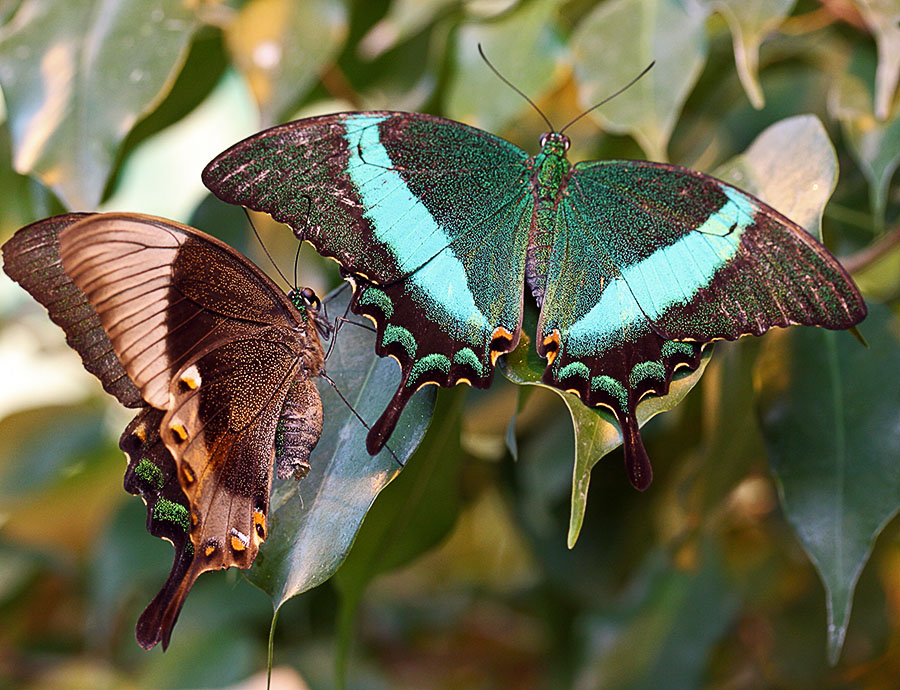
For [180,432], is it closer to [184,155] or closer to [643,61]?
[184,155]

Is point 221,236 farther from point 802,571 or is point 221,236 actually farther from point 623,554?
point 802,571

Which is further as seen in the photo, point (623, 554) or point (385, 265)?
point (623, 554)

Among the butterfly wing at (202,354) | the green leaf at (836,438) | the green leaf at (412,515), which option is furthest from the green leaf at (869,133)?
the butterfly wing at (202,354)

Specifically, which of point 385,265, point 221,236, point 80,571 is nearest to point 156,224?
point 385,265

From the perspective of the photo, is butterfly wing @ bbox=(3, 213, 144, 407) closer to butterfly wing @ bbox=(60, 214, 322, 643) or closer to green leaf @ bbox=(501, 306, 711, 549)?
butterfly wing @ bbox=(60, 214, 322, 643)

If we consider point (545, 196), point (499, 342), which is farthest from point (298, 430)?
point (545, 196)

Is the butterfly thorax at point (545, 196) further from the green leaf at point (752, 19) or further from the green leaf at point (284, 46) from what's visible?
the green leaf at point (284, 46)

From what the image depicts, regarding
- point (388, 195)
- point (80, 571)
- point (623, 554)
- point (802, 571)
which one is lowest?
point (802, 571)

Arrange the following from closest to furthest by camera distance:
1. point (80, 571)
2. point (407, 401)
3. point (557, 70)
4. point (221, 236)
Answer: point (407, 401)
point (557, 70)
point (221, 236)
point (80, 571)

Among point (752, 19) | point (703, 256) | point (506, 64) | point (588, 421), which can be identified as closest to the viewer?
point (588, 421)
